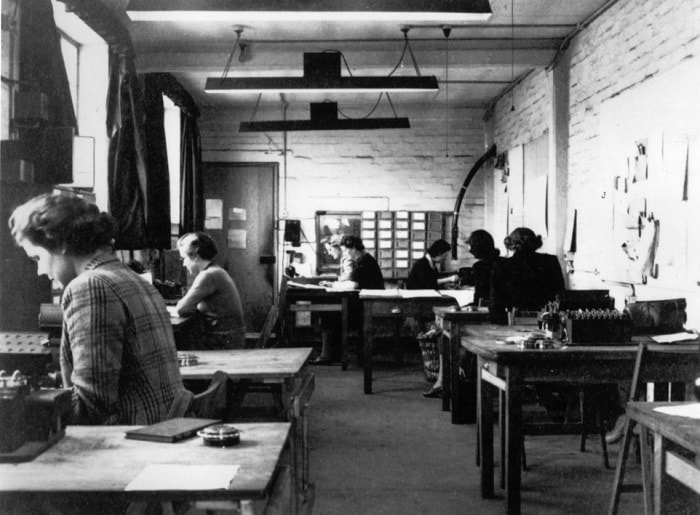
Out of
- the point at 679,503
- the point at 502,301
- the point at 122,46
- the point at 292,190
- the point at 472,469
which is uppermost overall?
the point at 122,46

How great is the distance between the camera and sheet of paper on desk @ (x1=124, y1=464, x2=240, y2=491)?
170 cm

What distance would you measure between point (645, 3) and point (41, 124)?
4.35 meters

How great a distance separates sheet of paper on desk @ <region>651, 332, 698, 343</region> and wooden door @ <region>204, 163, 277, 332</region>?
789cm

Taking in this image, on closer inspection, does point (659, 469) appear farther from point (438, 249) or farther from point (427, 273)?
point (438, 249)

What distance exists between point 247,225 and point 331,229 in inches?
48.7

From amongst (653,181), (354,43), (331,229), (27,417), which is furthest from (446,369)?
(331,229)

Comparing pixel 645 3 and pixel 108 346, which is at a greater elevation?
pixel 645 3

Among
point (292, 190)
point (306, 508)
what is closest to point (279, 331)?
point (292, 190)

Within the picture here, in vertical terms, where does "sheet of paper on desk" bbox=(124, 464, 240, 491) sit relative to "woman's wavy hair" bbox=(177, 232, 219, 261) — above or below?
below

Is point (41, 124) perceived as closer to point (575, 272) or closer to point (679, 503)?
point (679, 503)

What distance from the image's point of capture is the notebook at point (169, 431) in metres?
2.08

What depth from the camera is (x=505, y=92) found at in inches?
408

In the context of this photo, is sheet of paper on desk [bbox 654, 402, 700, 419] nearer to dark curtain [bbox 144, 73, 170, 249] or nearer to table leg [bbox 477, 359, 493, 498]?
table leg [bbox 477, 359, 493, 498]

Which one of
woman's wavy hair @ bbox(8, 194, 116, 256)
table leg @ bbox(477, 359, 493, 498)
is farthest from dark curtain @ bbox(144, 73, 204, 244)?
woman's wavy hair @ bbox(8, 194, 116, 256)
